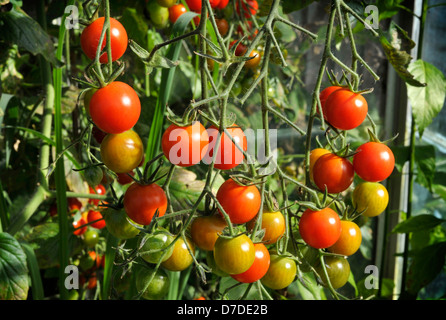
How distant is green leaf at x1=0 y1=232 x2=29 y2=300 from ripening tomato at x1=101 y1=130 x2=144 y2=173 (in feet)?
0.79

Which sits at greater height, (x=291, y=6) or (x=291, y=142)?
(x=291, y=6)

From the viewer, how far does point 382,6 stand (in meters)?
0.68

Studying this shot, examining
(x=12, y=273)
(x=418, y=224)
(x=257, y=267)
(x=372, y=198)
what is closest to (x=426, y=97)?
(x=418, y=224)

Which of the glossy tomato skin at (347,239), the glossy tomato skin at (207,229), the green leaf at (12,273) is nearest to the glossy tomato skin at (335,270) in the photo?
the glossy tomato skin at (347,239)

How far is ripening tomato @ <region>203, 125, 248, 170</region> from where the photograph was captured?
0.34m

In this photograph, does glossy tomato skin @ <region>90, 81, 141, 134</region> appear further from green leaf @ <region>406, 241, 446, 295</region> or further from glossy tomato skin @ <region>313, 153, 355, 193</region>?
green leaf @ <region>406, 241, 446, 295</region>

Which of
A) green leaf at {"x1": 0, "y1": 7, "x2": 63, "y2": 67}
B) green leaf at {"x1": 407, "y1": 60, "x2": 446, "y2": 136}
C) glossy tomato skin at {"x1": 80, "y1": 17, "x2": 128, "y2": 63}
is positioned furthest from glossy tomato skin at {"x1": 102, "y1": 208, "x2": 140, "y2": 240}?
green leaf at {"x1": 407, "y1": 60, "x2": 446, "y2": 136}

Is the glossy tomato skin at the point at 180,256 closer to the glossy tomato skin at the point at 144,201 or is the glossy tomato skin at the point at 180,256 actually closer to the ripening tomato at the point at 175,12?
the glossy tomato skin at the point at 144,201

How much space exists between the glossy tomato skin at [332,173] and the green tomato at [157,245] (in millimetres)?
133

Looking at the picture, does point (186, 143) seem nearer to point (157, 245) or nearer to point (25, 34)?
point (157, 245)
